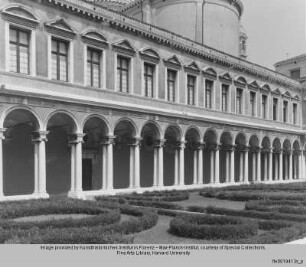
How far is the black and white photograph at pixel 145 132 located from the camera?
9.68 m

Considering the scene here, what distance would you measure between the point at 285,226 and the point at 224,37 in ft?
102

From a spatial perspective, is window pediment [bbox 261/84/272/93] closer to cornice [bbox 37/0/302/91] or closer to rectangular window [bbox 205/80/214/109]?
cornice [bbox 37/0/302/91]

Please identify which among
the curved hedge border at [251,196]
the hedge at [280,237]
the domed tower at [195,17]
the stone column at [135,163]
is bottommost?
the curved hedge border at [251,196]

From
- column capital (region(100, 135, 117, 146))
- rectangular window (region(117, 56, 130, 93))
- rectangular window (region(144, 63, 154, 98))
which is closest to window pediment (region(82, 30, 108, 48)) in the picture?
rectangular window (region(117, 56, 130, 93))

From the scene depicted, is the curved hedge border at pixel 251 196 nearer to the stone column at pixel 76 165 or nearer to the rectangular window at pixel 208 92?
the stone column at pixel 76 165

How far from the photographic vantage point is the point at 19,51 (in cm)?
2123

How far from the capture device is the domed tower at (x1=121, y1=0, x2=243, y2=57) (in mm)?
38750

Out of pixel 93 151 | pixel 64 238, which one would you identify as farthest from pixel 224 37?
pixel 64 238

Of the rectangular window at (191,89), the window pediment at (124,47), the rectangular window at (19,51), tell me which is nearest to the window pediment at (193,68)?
the rectangular window at (191,89)

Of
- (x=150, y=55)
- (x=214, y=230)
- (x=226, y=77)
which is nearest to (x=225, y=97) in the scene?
(x=226, y=77)

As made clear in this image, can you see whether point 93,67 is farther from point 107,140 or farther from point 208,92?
point 208,92

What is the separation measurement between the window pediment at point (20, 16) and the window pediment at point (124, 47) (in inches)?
223

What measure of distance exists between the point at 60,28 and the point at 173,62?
976 centimetres

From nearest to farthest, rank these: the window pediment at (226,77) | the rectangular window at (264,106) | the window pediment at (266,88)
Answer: the window pediment at (226,77) → the window pediment at (266,88) → the rectangular window at (264,106)
